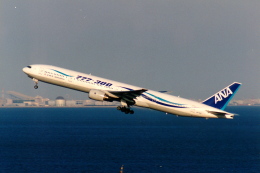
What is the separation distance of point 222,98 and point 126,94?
58.7 feet

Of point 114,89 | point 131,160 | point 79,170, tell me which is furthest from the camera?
point 131,160

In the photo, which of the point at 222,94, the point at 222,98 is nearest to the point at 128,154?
the point at 222,94

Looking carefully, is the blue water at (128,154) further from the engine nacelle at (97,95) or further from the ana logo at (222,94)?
the engine nacelle at (97,95)

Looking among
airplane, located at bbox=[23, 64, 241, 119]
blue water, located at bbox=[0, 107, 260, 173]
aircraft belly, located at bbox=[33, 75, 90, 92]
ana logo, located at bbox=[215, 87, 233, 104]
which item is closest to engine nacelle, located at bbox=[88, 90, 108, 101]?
airplane, located at bbox=[23, 64, 241, 119]

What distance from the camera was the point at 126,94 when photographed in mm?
68500

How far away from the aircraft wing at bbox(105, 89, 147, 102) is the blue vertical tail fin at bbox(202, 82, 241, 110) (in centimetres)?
1319

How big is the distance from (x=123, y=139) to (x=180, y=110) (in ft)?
391

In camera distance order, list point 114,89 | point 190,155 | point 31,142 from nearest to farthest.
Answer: point 114,89 → point 190,155 → point 31,142

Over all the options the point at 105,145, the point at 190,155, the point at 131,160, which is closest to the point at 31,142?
the point at 105,145

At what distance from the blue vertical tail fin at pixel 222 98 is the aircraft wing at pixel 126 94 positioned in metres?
13.2

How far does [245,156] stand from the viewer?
484 ft

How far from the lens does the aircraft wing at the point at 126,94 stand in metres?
67.2

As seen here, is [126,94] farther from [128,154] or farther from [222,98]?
[128,154]

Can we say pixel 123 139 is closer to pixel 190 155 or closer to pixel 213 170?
pixel 190 155
